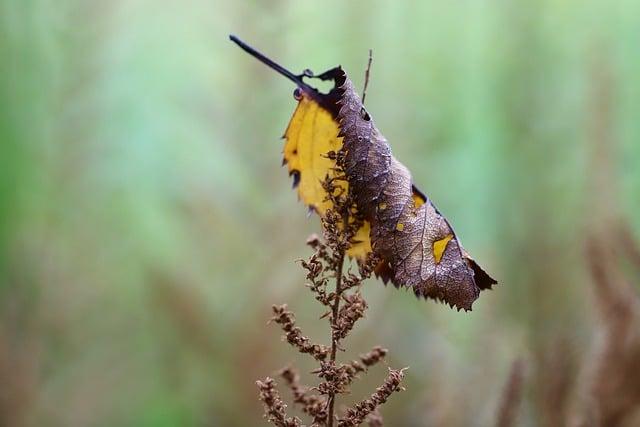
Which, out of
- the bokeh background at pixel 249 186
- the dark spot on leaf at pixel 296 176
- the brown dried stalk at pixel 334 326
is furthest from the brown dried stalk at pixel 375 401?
the bokeh background at pixel 249 186

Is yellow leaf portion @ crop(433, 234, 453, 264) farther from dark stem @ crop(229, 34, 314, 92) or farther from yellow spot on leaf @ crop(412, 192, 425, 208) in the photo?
dark stem @ crop(229, 34, 314, 92)

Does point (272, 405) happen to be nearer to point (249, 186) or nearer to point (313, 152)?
point (313, 152)

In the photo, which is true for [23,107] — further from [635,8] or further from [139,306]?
[635,8]

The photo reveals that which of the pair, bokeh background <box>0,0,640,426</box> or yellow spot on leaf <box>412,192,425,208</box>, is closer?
yellow spot on leaf <box>412,192,425,208</box>

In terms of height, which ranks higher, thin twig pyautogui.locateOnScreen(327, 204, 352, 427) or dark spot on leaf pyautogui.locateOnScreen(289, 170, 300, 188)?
dark spot on leaf pyautogui.locateOnScreen(289, 170, 300, 188)

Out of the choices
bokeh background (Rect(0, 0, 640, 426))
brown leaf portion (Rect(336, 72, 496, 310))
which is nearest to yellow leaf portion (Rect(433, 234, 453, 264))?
brown leaf portion (Rect(336, 72, 496, 310))

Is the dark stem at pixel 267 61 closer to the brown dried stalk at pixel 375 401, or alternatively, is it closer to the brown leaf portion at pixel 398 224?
the brown leaf portion at pixel 398 224

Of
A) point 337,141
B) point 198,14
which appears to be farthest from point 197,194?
point 337,141

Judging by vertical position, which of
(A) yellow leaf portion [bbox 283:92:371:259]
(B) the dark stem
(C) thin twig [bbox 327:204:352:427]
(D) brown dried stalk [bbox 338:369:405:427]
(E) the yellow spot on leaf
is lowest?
(D) brown dried stalk [bbox 338:369:405:427]
